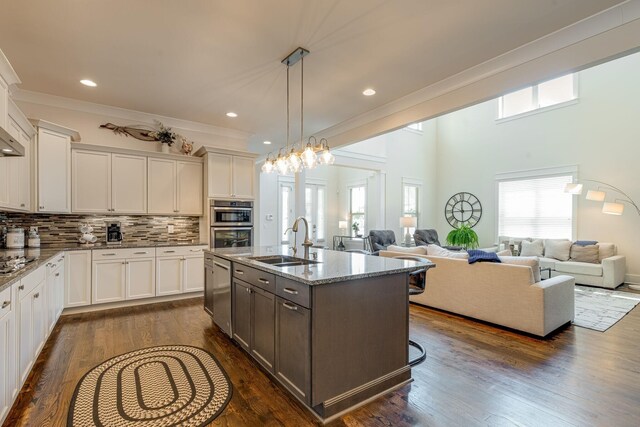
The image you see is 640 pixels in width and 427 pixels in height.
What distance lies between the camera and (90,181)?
4270 millimetres

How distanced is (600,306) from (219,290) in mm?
5136

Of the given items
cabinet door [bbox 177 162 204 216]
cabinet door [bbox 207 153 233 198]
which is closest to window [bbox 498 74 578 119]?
cabinet door [bbox 207 153 233 198]

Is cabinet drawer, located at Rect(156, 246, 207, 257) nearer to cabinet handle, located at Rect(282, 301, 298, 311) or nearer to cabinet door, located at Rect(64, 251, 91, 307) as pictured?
cabinet door, located at Rect(64, 251, 91, 307)

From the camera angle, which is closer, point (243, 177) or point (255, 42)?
point (255, 42)

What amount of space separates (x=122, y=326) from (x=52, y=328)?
643 millimetres

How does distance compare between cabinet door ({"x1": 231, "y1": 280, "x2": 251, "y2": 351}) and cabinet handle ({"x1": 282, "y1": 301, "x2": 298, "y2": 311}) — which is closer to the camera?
cabinet handle ({"x1": 282, "y1": 301, "x2": 298, "y2": 311})

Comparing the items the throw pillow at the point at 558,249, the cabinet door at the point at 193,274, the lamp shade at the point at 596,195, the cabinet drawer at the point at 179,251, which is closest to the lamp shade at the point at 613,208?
the lamp shade at the point at 596,195

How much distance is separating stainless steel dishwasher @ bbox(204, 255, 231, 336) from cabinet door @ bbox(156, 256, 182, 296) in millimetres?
1131

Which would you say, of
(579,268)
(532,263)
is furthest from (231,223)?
(579,268)

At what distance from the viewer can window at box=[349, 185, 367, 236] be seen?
31.3ft

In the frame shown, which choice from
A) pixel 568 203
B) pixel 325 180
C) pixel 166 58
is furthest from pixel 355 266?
pixel 325 180

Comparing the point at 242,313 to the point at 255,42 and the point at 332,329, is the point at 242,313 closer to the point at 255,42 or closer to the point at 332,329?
the point at 332,329

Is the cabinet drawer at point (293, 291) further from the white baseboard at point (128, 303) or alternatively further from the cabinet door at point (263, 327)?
the white baseboard at point (128, 303)

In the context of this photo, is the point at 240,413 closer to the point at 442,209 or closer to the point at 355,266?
the point at 355,266
